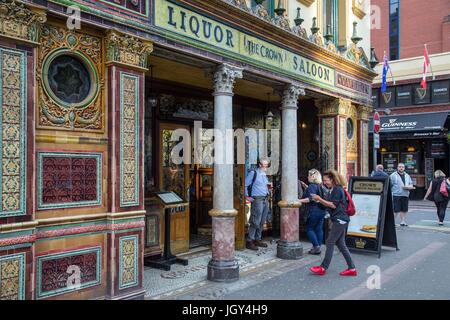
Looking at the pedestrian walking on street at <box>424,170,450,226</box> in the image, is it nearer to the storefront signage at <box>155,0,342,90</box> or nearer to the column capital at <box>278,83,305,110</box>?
the storefront signage at <box>155,0,342,90</box>

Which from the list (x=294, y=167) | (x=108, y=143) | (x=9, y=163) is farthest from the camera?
(x=294, y=167)

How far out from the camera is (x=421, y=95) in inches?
862

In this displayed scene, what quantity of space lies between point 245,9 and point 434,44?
20028mm

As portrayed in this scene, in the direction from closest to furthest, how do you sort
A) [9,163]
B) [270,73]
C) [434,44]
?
[9,163]
[270,73]
[434,44]

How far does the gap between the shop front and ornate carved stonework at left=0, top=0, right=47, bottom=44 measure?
1988 cm

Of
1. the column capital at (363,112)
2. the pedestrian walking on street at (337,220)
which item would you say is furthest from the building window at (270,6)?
the column capital at (363,112)

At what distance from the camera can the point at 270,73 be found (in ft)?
24.5

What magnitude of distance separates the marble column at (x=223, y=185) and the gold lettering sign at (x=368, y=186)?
352cm

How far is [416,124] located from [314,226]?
15.4 metres

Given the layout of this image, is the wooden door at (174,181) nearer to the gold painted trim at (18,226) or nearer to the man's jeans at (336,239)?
the man's jeans at (336,239)

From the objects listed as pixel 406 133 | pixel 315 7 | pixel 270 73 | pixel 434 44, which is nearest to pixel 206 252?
pixel 270 73

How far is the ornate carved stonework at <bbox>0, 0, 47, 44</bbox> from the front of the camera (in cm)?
392

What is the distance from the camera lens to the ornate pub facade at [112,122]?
404cm

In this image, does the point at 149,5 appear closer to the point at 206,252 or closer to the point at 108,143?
the point at 108,143
